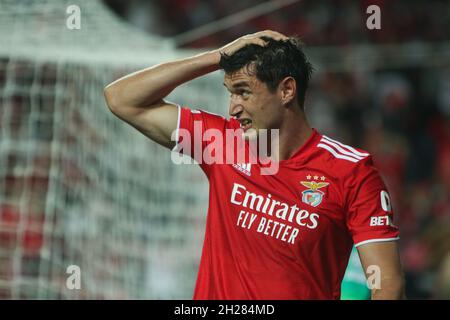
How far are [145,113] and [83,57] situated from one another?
1.82 m

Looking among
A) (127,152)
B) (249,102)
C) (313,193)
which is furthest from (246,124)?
(127,152)

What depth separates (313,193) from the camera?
278 cm

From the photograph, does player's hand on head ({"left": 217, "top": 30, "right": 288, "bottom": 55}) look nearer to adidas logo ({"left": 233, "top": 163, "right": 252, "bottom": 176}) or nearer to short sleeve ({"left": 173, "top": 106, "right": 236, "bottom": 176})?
short sleeve ({"left": 173, "top": 106, "right": 236, "bottom": 176})

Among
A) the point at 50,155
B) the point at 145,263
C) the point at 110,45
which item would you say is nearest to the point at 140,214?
the point at 145,263

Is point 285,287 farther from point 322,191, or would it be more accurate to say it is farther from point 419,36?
point 419,36

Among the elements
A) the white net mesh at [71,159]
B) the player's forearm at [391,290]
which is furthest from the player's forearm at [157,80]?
the white net mesh at [71,159]

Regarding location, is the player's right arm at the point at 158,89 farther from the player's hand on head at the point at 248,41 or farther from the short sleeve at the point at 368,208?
the short sleeve at the point at 368,208

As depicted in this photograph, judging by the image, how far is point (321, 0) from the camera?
312 inches

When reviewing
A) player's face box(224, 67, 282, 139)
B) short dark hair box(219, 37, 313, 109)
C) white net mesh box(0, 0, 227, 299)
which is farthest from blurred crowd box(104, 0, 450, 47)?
player's face box(224, 67, 282, 139)

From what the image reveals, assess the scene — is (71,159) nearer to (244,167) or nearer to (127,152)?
(127,152)

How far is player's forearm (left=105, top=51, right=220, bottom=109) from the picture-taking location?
9.16ft

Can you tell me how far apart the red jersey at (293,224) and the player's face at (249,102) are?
157 mm

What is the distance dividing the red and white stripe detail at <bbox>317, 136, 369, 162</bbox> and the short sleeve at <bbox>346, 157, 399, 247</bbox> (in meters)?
0.04

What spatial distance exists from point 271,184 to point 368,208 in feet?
1.14
